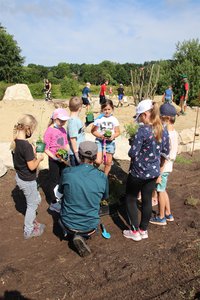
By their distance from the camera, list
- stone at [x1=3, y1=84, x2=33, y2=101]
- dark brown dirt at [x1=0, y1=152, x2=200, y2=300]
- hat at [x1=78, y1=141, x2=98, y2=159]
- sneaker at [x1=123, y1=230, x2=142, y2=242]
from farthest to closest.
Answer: stone at [x1=3, y1=84, x2=33, y2=101], sneaker at [x1=123, y1=230, x2=142, y2=242], hat at [x1=78, y1=141, x2=98, y2=159], dark brown dirt at [x1=0, y1=152, x2=200, y2=300]

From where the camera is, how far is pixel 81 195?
134 inches

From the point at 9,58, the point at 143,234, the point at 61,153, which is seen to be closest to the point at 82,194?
the point at 61,153

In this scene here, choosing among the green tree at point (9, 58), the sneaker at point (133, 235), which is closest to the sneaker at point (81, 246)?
the sneaker at point (133, 235)

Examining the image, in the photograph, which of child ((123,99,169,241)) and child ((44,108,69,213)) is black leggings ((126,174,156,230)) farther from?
child ((44,108,69,213))

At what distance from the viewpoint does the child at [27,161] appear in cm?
363

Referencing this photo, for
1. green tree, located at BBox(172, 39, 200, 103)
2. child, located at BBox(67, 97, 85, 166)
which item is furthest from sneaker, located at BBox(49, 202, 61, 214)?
Result: green tree, located at BBox(172, 39, 200, 103)

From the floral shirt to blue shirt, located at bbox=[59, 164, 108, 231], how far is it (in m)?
0.43

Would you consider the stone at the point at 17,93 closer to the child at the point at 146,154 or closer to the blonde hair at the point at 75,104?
the blonde hair at the point at 75,104

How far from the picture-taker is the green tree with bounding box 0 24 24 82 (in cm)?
4119

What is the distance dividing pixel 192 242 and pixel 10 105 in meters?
12.0

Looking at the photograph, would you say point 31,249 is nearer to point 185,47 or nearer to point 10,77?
point 185,47

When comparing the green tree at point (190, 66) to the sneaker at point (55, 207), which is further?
the green tree at point (190, 66)

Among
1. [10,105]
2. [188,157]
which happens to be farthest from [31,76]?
[188,157]

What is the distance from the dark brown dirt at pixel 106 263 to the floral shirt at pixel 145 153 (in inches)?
37.5
